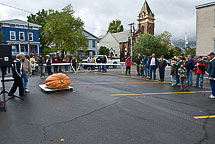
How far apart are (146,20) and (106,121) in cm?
7606

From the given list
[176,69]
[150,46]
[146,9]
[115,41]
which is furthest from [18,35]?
[146,9]

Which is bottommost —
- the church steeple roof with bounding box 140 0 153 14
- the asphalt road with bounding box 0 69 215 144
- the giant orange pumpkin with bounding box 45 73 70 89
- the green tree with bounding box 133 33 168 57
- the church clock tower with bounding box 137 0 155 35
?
the asphalt road with bounding box 0 69 215 144

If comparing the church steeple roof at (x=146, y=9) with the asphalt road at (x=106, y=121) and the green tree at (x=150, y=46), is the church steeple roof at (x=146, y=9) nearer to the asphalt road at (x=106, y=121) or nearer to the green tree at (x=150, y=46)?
the green tree at (x=150, y=46)

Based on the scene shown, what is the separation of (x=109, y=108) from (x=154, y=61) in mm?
8209

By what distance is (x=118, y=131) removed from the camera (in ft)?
14.3

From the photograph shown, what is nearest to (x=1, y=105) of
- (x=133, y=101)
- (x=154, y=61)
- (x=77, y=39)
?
(x=133, y=101)

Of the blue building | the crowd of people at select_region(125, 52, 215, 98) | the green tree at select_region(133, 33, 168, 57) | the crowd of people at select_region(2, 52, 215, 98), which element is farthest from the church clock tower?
the crowd of people at select_region(125, 52, 215, 98)

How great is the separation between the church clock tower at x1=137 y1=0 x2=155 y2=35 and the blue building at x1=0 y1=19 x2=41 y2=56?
45923 millimetres

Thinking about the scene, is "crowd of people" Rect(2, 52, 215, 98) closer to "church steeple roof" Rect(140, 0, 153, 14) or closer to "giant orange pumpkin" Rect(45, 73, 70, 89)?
"giant orange pumpkin" Rect(45, 73, 70, 89)

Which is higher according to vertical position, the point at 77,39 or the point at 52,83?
the point at 77,39

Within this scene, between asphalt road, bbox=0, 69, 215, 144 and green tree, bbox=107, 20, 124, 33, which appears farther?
green tree, bbox=107, 20, 124, 33

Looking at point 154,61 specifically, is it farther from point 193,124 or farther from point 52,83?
point 193,124

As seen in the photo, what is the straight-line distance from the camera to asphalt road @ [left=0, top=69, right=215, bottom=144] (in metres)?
4.00

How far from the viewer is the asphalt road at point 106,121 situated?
400 centimetres
